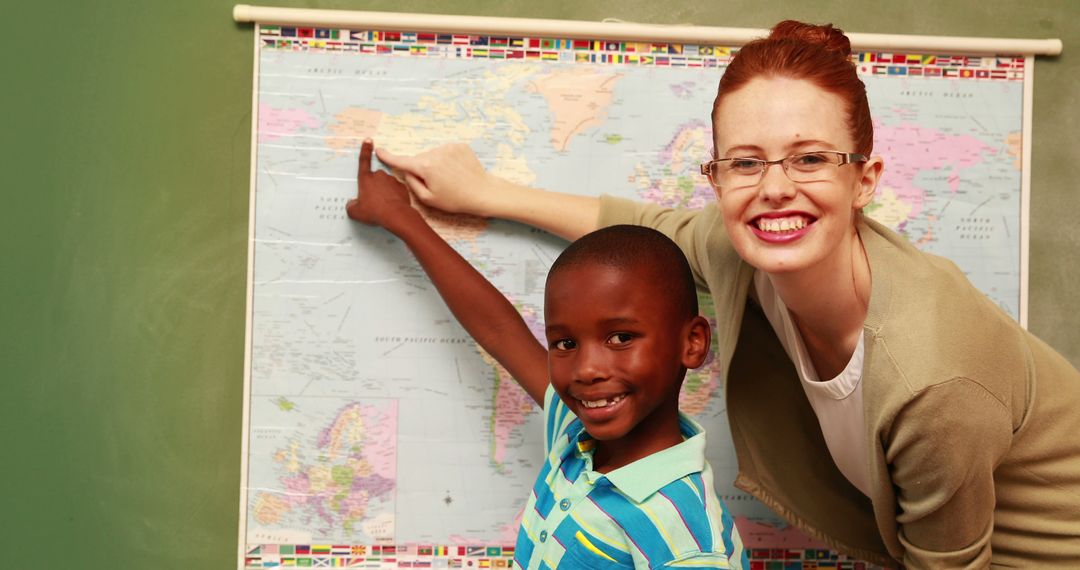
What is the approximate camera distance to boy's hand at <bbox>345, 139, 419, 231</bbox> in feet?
4.92

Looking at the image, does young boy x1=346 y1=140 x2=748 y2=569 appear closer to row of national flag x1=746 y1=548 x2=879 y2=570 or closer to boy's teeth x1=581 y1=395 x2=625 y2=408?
boy's teeth x1=581 y1=395 x2=625 y2=408

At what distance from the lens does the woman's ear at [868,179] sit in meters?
1.12

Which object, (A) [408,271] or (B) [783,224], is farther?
(A) [408,271]

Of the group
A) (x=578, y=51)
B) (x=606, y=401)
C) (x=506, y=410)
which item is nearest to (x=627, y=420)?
(x=606, y=401)

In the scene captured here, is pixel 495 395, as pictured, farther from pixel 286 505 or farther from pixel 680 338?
pixel 680 338

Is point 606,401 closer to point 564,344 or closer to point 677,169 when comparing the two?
point 564,344

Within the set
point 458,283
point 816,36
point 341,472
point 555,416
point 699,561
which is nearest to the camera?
point 699,561

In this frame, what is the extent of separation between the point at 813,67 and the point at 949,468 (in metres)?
0.52

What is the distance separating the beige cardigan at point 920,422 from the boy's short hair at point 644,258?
0.23 meters

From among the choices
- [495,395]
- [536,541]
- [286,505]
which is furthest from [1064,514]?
[286,505]

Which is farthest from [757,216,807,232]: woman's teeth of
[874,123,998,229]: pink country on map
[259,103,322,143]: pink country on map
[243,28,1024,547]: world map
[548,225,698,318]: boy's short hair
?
[259,103,322,143]: pink country on map

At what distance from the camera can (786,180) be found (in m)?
1.07

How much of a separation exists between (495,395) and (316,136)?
1.79ft

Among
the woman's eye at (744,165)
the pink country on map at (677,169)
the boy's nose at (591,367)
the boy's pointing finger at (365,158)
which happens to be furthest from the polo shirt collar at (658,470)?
the boy's pointing finger at (365,158)
